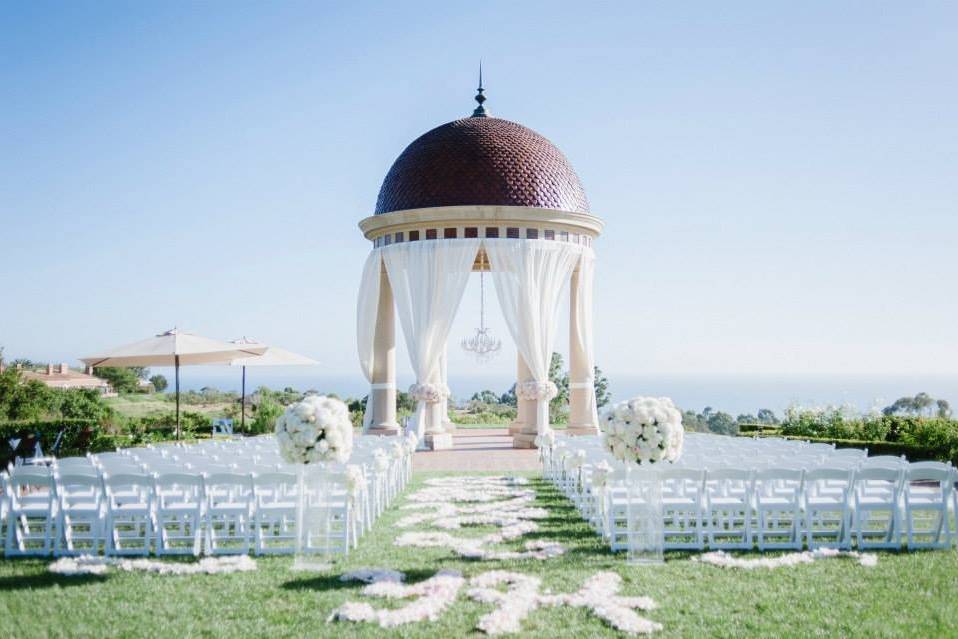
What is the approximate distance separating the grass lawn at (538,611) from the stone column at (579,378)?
1315 cm

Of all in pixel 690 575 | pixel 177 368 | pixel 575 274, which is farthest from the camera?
pixel 575 274

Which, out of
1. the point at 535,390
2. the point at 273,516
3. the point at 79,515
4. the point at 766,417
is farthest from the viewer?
the point at 766,417

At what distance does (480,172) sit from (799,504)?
14606 millimetres

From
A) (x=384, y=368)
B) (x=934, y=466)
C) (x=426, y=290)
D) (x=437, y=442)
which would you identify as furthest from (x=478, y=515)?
(x=384, y=368)

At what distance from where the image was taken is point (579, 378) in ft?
73.8

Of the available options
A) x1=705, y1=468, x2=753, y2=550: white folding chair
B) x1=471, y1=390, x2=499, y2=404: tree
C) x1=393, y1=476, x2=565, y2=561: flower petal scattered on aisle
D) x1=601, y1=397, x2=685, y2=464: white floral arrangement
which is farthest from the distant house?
x1=601, y1=397, x2=685, y2=464: white floral arrangement

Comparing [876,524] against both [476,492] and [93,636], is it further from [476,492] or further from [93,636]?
[93,636]

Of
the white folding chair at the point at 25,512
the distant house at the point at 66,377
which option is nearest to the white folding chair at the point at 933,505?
the white folding chair at the point at 25,512

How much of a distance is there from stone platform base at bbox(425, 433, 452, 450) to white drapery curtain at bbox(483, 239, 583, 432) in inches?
105

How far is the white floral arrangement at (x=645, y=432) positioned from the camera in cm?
861

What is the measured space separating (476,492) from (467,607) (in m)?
6.92

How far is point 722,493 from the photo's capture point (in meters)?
10.8

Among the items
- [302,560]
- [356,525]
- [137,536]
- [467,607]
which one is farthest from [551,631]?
[137,536]

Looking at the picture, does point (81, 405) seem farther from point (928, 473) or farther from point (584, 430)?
point (928, 473)
